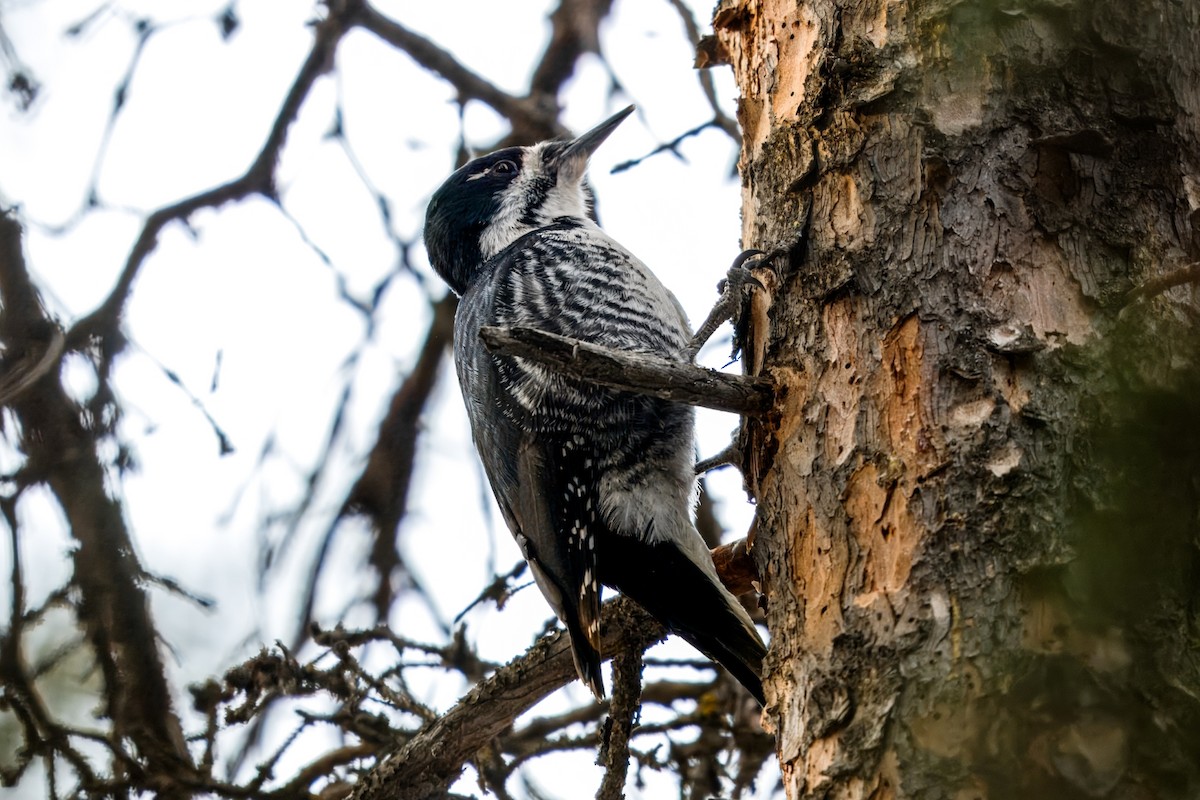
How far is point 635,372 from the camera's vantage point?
6.68 feet

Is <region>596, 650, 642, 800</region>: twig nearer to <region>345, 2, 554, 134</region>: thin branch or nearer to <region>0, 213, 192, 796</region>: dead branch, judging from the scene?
<region>0, 213, 192, 796</region>: dead branch

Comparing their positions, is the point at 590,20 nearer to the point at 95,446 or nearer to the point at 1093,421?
the point at 95,446

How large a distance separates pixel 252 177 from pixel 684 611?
2.03m

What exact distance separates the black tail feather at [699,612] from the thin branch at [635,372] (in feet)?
2.02

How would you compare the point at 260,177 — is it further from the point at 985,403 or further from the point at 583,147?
the point at 985,403

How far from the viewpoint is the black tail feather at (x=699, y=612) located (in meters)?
2.57

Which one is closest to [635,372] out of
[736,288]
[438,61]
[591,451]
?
[736,288]

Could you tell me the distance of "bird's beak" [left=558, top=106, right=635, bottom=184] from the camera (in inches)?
159

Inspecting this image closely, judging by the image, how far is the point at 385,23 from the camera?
12.6 ft

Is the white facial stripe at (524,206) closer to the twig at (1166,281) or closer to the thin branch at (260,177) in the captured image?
the thin branch at (260,177)

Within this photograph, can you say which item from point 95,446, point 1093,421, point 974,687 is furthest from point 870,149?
point 95,446

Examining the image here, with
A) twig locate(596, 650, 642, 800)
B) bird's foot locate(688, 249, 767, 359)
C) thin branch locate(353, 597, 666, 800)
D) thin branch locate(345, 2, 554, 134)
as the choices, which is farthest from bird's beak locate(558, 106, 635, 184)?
twig locate(596, 650, 642, 800)

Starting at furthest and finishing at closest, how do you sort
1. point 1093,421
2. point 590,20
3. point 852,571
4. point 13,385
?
point 590,20
point 13,385
point 852,571
point 1093,421

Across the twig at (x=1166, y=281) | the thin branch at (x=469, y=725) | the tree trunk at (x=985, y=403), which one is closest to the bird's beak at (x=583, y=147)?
the tree trunk at (x=985, y=403)
